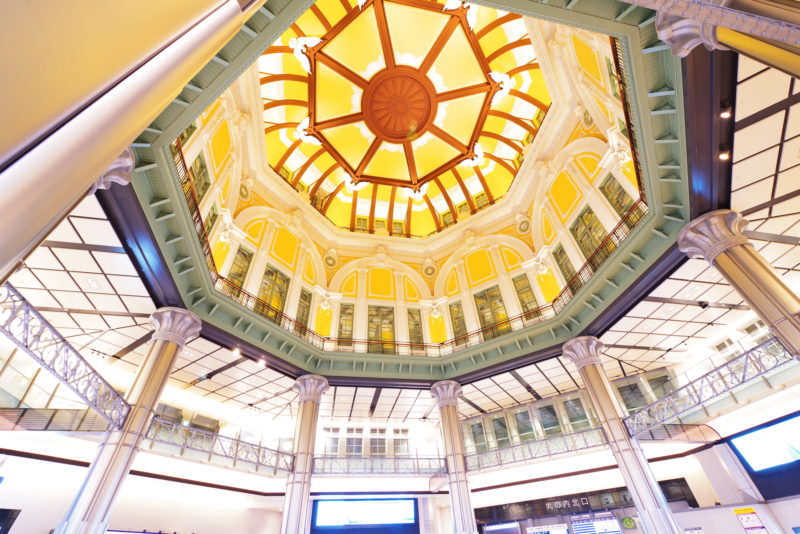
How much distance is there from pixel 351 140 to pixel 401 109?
3.18m

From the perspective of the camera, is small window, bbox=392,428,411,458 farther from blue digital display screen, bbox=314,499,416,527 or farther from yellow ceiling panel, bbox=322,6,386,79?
yellow ceiling panel, bbox=322,6,386,79

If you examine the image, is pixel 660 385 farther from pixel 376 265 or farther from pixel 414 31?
pixel 414 31

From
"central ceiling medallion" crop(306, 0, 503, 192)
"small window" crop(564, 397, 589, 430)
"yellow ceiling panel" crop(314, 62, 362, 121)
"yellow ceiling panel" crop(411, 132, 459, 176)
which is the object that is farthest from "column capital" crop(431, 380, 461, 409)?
"yellow ceiling panel" crop(314, 62, 362, 121)

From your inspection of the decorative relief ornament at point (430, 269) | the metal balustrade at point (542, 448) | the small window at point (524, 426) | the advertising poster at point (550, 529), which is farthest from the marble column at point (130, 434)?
the advertising poster at point (550, 529)

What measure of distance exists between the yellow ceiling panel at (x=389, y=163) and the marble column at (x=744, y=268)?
49.0ft

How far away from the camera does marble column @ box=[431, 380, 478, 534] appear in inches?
546

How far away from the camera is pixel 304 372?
1580 cm

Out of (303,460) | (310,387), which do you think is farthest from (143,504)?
(310,387)

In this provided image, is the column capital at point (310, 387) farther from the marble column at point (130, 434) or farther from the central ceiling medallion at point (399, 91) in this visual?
the central ceiling medallion at point (399, 91)

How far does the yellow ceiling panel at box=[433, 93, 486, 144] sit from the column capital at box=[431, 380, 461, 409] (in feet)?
42.5

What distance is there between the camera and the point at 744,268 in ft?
30.8

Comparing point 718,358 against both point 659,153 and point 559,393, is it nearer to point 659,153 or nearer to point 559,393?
point 559,393

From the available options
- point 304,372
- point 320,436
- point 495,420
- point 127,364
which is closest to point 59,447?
point 127,364

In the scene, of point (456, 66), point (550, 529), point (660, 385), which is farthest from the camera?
point (660, 385)
